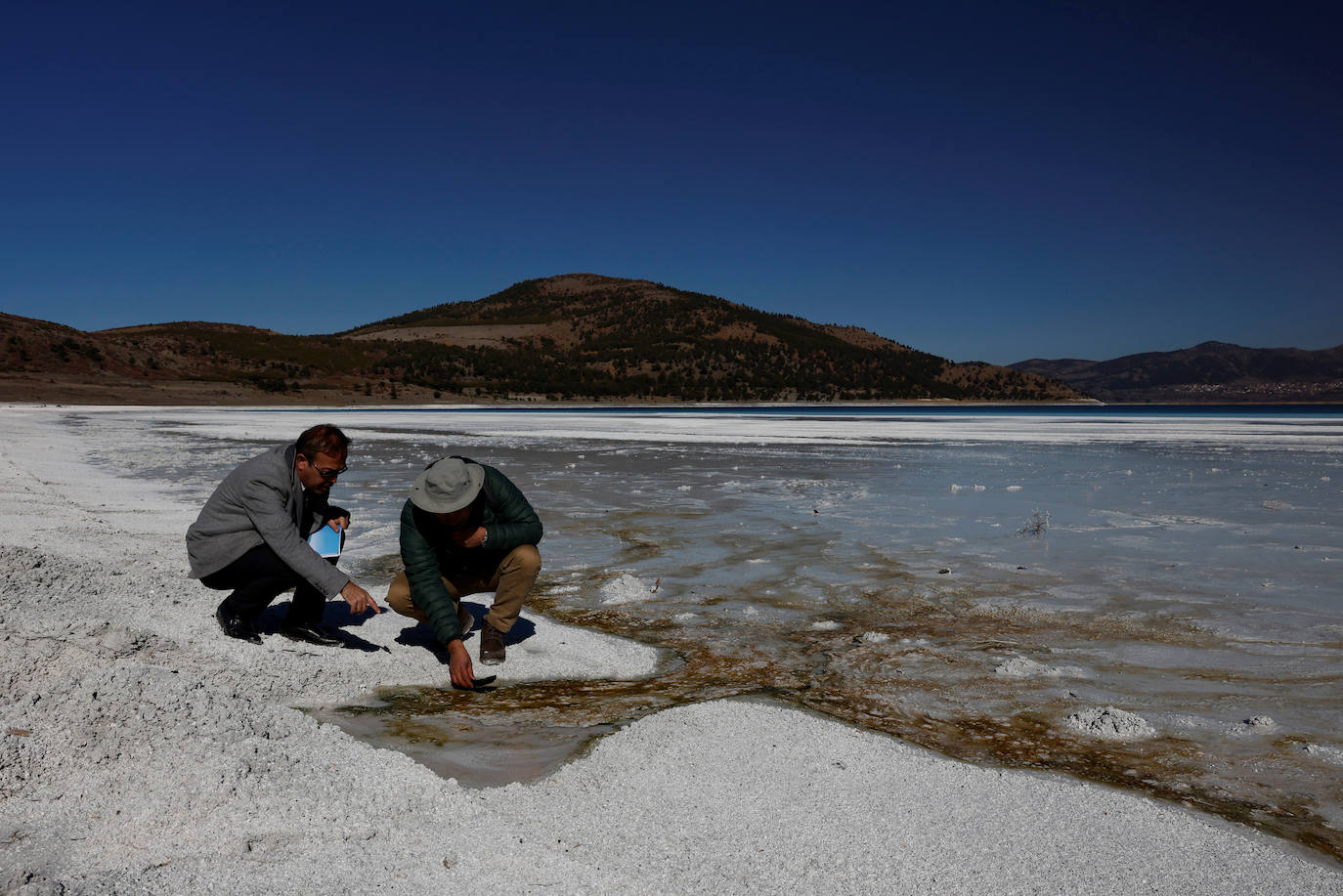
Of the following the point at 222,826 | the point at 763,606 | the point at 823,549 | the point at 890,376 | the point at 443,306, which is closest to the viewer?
the point at 222,826

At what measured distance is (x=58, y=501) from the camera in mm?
9391

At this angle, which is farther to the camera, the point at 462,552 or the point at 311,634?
the point at 311,634

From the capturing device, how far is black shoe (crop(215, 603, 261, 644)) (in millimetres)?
4582

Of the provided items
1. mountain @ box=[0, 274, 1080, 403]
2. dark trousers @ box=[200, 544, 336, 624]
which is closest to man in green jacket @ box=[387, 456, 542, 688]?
dark trousers @ box=[200, 544, 336, 624]

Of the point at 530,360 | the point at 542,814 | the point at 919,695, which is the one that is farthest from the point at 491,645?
the point at 530,360

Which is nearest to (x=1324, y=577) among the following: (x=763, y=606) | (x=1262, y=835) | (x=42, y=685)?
(x=763, y=606)

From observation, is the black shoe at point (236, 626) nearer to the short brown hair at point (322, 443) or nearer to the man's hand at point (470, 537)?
the short brown hair at point (322, 443)

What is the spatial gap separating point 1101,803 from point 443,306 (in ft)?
643

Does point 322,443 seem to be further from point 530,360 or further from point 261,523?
point 530,360

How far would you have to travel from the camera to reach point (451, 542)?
4.33 meters

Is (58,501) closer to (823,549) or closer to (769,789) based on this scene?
(823,549)

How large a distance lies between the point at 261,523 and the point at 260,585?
1.55 ft

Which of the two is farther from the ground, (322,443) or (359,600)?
(322,443)

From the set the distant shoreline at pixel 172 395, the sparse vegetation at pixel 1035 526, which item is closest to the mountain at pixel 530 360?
the distant shoreline at pixel 172 395
